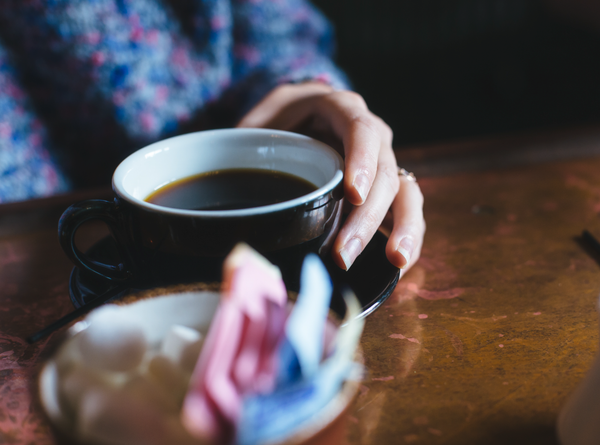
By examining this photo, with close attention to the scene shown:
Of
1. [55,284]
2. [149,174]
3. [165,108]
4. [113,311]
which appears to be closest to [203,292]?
[113,311]

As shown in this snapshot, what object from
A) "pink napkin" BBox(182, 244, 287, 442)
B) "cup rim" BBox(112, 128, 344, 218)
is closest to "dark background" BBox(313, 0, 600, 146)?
"cup rim" BBox(112, 128, 344, 218)

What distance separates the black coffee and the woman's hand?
5 centimetres

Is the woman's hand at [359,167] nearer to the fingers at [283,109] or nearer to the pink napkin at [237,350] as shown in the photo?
the fingers at [283,109]

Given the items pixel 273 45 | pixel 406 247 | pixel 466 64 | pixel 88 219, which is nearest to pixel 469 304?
pixel 406 247

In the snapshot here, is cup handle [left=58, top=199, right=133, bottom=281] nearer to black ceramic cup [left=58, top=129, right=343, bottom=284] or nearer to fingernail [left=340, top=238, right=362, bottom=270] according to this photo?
black ceramic cup [left=58, top=129, right=343, bottom=284]

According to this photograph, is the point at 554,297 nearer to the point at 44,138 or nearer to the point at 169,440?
the point at 169,440

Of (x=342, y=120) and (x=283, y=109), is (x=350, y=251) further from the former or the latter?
(x=283, y=109)

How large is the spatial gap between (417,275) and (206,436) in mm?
335

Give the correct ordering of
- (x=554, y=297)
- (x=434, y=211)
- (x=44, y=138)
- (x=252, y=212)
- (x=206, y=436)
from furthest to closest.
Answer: (x=44, y=138) → (x=434, y=211) → (x=554, y=297) → (x=252, y=212) → (x=206, y=436)

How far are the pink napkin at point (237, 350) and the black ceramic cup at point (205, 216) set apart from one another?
0.41 ft

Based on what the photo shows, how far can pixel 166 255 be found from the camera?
1.05 feet

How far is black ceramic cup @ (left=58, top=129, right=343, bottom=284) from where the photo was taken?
298 millimetres

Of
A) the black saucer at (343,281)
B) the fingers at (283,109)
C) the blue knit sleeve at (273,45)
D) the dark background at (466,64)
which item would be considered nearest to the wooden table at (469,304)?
the black saucer at (343,281)

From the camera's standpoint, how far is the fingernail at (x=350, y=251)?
372 millimetres
